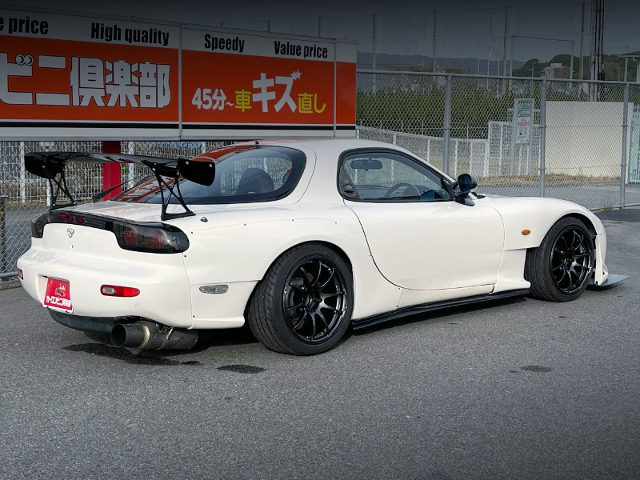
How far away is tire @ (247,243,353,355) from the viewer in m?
5.44

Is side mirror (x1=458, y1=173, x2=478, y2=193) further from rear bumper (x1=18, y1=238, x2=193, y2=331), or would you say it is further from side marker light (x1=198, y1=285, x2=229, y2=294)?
rear bumper (x1=18, y1=238, x2=193, y2=331)

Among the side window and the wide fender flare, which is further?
the side window

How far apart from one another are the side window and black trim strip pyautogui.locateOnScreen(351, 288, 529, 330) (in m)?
0.76

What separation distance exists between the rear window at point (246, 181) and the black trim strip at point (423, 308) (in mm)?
1002

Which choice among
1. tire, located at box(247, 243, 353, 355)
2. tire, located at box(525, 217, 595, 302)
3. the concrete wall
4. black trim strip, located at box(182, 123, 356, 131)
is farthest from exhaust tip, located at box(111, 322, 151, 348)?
the concrete wall

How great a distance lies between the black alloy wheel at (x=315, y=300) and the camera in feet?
18.4

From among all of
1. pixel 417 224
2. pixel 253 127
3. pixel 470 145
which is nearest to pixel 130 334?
pixel 417 224

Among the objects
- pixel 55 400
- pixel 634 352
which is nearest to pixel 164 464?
pixel 55 400

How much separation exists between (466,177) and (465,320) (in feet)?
3.53

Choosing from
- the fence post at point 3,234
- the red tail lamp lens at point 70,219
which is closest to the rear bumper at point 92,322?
the red tail lamp lens at point 70,219

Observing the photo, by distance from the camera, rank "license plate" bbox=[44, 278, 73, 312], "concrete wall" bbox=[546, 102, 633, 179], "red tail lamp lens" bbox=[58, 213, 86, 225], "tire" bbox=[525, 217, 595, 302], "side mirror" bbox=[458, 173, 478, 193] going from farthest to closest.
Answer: "concrete wall" bbox=[546, 102, 633, 179]
"tire" bbox=[525, 217, 595, 302]
"side mirror" bbox=[458, 173, 478, 193]
"red tail lamp lens" bbox=[58, 213, 86, 225]
"license plate" bbox=[44, 278, 73, 312]

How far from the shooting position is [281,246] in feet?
17.9

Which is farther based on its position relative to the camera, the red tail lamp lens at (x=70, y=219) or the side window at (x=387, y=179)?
the side window at (x=387, y=179)

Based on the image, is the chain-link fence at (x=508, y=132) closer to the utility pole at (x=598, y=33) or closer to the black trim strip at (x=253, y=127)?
the black trim strip at (x=253, y=127)
